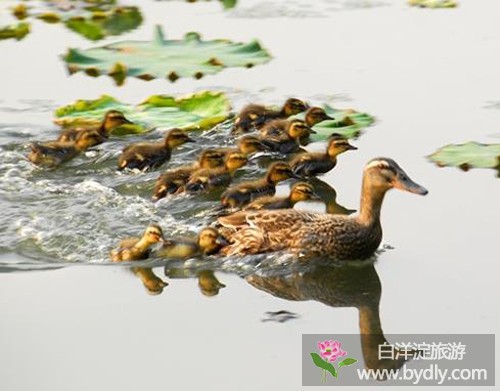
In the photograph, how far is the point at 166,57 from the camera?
11.6 metres

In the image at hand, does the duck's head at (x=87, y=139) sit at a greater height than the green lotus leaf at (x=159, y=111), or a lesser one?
greater

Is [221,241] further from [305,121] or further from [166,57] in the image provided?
[166,57]

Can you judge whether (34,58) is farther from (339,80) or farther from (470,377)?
(470,377)

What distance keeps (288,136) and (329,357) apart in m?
3.49

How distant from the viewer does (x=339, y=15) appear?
Answer: 13.4m

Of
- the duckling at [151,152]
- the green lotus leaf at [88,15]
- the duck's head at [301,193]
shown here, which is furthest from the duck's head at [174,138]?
the green lotus leaf at [88,15]

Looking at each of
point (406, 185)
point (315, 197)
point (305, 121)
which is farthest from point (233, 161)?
point (406, 185)

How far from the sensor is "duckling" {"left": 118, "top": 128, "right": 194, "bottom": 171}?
9.45 m

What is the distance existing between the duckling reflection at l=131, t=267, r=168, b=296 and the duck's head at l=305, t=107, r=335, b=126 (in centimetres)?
249

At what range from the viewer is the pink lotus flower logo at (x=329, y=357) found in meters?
6.49

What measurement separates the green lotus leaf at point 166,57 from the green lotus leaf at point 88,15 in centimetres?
114

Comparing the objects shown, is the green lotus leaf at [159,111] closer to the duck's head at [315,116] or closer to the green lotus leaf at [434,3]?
the duck's head at [315,116]

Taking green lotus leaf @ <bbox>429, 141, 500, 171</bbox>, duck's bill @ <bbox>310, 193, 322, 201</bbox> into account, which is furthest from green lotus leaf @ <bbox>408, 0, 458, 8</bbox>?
duck's bill @ <bbox>310, 193, 322, 201</bbox>

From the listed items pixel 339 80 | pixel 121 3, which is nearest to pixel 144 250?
pixel 339 80
